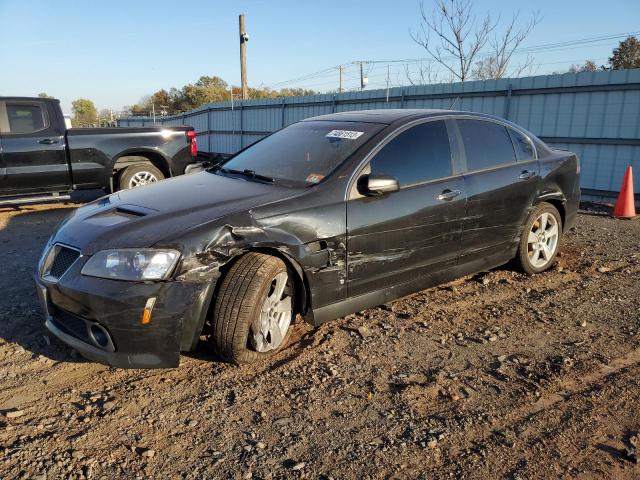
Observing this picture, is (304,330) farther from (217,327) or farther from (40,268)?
(40,268)

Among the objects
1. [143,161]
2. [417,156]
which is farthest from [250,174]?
[143,161]

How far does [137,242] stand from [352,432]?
1.63 meters

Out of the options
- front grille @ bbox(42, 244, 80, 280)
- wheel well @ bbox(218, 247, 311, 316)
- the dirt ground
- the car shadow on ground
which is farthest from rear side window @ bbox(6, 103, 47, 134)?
wheel well @ bbox(218, 247, 311, 316)

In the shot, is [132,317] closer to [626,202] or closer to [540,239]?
[540,239]

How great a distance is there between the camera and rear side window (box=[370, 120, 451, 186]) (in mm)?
4004

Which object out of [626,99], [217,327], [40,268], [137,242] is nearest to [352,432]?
[217,327]

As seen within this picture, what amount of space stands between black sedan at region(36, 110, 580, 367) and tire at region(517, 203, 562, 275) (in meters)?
0.04

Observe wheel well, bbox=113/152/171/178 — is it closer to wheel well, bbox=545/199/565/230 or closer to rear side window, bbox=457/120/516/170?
rear side window, bbox=457/120/516/170

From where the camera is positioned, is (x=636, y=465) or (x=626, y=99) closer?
(x=636, y=465)

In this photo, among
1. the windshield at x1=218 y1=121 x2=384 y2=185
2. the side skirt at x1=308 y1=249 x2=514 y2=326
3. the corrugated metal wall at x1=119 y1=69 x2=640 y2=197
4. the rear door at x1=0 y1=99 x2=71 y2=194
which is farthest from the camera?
the corrugated metal wall at x1=119 y1=69 x2=640 y2=197

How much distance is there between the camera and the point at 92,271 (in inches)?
122

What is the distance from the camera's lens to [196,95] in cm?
5206

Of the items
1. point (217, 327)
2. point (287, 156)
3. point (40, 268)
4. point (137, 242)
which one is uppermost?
point (287, 156)

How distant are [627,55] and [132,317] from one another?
3642 centimetres
